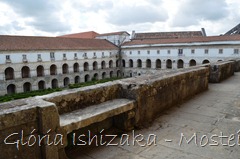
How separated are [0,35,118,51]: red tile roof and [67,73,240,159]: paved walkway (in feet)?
95.3

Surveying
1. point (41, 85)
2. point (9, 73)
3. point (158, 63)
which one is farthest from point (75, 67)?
point (158, 63)

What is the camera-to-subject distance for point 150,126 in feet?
11.2

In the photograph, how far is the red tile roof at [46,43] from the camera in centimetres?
2853

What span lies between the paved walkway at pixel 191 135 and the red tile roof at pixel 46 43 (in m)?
29.0

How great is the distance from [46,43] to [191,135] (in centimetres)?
3274

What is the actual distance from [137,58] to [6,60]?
23.7 metres

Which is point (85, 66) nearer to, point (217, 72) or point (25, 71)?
point (25, 71)

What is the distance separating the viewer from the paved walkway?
2.53 meters

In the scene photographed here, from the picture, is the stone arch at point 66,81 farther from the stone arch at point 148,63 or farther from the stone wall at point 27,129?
the stone wall at point 27,129

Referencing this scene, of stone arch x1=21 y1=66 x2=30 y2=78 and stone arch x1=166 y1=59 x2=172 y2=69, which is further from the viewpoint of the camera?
stone arch x1=166 y1=59 x2=172 y2=69

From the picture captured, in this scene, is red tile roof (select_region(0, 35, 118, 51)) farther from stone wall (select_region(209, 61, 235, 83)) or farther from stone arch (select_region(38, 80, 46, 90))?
stone wall (select_region(209, 61, 235, 83))

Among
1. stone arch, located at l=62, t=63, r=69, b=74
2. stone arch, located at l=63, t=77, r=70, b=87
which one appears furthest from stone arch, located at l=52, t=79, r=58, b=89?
stone arch, located at l=62, t=63, r=69, b=74

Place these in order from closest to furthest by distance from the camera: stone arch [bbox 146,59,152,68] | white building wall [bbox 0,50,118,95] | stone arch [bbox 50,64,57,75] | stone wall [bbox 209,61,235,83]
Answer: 1. stone wall [bbox 209,61,235,83]
2. white building wall [bbox 0,50,118,95]
3. stone arch [bbox 50,64,57,75]
4. stone arch [bbox 146,59,152,68]

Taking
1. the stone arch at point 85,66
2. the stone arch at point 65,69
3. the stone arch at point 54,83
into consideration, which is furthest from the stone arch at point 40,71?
the stone arch at point 85,66
